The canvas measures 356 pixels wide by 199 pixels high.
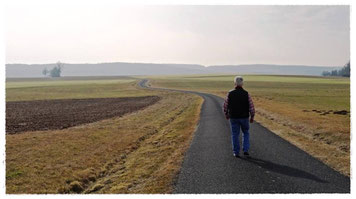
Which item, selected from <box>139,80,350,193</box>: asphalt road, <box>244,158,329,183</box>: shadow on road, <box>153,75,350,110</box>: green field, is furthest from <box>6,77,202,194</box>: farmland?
<box>153,75,350,110</box>: green field

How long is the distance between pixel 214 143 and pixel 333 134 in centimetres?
729

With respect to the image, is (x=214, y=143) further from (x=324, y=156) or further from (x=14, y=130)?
(x=14, y=130)

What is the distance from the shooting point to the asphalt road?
7645mm

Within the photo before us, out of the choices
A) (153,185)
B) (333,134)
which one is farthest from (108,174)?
(333,134)

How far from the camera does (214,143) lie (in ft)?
44.0

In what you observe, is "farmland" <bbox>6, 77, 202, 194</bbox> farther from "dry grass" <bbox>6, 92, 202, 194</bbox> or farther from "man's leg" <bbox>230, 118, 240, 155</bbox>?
"man's leg" <bbox>230, 118, 240, 155</bbox>

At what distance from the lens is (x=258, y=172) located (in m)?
8.89

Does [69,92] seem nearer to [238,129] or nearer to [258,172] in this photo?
[238,129]

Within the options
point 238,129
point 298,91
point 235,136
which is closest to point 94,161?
point 235,136

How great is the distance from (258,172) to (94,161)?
782cm

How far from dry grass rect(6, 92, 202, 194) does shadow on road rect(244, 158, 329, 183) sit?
283 centimetres

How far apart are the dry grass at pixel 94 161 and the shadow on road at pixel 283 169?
9.29ft

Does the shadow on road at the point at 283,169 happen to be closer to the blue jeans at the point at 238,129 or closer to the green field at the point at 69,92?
the blue jeans at the point at 238,129

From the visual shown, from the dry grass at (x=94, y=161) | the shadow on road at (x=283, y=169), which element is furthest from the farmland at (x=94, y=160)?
the shadow on road at (x=283, y=169)
